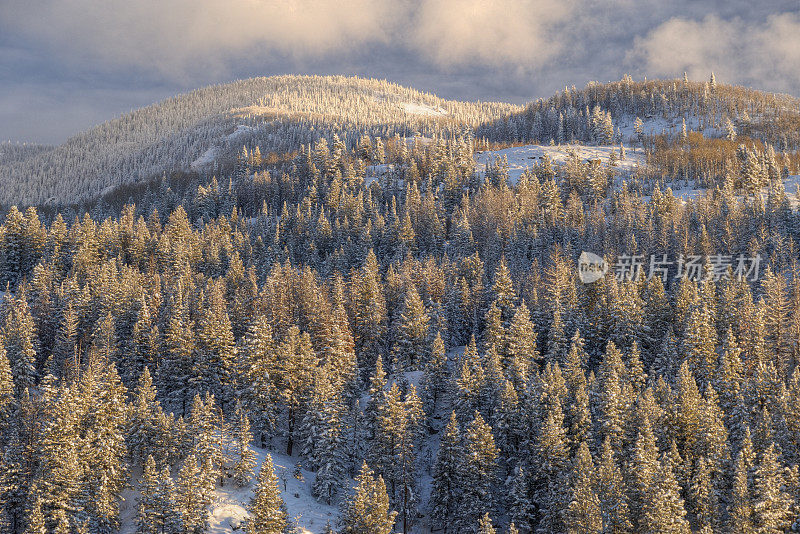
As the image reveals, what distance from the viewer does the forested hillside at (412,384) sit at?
46.8 metres

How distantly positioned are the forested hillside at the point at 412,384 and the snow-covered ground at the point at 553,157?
5892 centimetres

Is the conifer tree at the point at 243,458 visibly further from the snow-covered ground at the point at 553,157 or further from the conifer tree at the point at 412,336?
the snow-covered ground at the point at 553,157

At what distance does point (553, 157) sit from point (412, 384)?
136078 millimetres

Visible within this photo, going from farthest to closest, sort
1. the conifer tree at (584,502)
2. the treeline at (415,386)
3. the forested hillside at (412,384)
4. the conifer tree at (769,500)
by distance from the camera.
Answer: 1. the forested hillside at (412,384)
2. the treeline at (415,386)
3. the conifer tree at (584,502)
4. the conifer tree at (769,500)

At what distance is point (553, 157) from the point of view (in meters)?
184

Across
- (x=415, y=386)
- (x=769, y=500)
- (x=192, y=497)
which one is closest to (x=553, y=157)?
(x=415, y=386)

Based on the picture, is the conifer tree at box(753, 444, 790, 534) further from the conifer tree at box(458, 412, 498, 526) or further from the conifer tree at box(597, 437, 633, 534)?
the conifer tree at box(458, 412, 498, 526)

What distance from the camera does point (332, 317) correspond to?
243 ft

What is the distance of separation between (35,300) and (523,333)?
71.9 meters

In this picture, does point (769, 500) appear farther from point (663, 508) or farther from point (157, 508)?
point (157, 508)

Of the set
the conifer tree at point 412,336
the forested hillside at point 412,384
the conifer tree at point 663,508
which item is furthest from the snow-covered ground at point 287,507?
the conifer tree at point 663,508

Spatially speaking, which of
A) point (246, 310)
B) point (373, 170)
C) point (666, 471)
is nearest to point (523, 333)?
point (666, 471)

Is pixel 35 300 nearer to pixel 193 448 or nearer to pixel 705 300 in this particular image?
pixel 193 448

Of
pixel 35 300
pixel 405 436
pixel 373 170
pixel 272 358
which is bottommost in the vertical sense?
pixel 405 436
